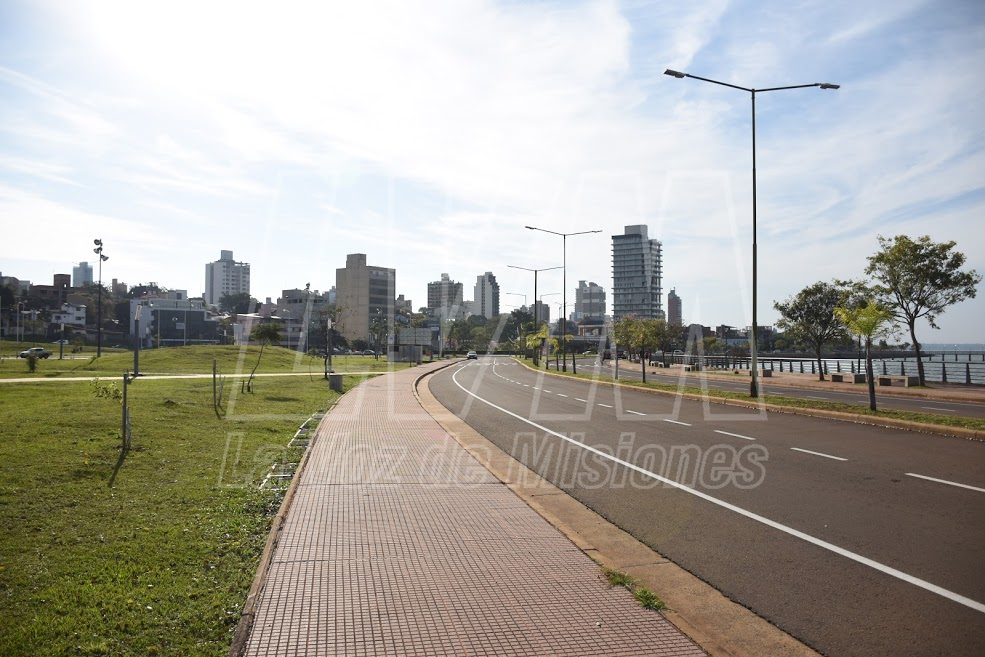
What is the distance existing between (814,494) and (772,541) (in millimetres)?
2659

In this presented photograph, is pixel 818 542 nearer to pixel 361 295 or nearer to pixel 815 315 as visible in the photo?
pixel 815 315

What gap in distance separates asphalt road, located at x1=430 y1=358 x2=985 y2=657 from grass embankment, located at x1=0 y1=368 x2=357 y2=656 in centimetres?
460

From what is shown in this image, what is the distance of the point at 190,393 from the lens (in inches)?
934

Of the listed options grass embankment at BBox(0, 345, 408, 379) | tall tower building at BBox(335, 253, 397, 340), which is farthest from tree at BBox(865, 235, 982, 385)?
tall tower building at BBox(335, 253, 397, 340)

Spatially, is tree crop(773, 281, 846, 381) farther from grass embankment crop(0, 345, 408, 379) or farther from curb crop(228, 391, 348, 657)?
curb crop(228, 391, 348, 657)

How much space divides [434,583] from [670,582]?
2197 mm

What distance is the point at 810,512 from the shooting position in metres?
8.58

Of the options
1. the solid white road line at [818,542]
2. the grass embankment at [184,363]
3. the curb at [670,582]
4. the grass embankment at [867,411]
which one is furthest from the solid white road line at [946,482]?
the grass embankment at [184,363]

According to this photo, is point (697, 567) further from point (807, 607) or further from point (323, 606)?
point (323, 606)

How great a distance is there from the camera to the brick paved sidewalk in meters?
4.85

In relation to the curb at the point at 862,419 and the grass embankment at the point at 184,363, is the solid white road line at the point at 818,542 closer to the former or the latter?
the curb at the point at 862,419

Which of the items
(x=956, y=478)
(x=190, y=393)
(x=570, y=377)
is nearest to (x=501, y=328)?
(x=570, y=377)

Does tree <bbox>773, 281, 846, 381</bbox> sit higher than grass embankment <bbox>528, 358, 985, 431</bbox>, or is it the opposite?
→ tree <bbox>773, 281, 846, 381</bbox>

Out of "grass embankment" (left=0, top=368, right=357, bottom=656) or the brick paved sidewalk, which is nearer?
the brick paved sidewalk
